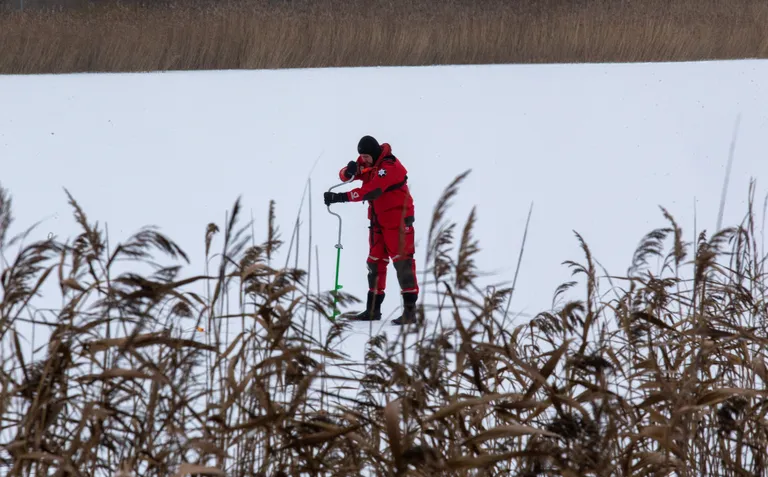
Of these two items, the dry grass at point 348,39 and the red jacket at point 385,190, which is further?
the dry grass at point 348,39

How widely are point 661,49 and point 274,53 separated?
16.8ft

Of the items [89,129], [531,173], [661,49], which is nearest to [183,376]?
[531,173]

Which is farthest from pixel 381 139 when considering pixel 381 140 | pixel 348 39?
pixel 348 39

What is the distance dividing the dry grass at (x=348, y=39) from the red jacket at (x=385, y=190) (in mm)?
8188

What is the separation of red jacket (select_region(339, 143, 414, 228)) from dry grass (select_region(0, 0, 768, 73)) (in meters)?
8.19

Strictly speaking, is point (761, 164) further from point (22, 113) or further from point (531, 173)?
point (22, 113)

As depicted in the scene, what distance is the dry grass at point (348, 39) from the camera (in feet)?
40.9

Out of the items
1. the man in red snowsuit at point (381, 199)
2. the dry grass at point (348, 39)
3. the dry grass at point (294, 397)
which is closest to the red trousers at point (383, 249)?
the man in red snowsuit at point (381, 199)

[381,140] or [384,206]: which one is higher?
[381,140]

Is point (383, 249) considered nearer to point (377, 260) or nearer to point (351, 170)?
point (377, 260)

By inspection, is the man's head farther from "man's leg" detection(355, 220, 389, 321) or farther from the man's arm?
"man's leg" detection(355, 220, 389, 321)

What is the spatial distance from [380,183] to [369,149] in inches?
7.9

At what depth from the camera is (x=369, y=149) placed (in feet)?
15.2

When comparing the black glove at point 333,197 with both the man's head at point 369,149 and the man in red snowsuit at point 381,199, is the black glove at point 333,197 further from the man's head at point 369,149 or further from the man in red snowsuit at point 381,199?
the man's head at point 369,149
